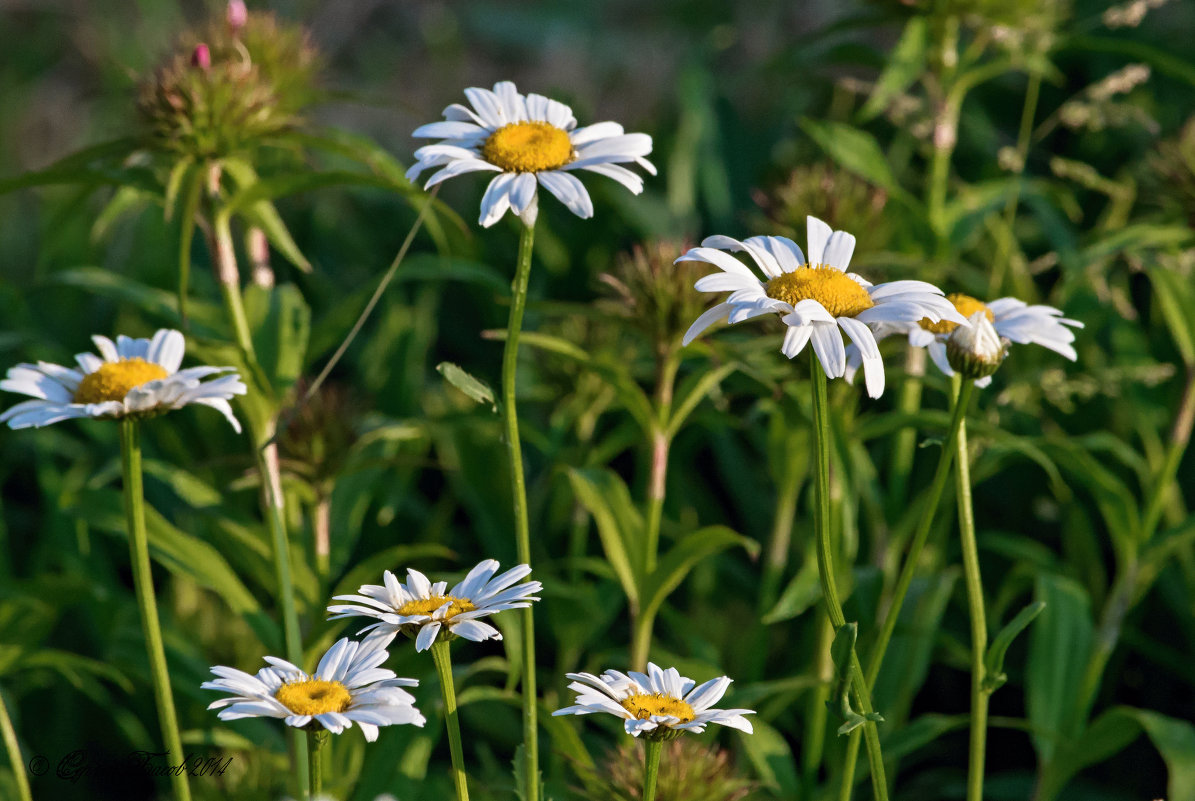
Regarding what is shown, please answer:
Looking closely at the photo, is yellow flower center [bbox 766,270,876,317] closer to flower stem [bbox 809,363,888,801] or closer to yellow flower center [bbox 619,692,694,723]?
flower stem [bbox 809,363,888,801]

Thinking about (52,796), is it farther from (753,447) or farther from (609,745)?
(753,447)

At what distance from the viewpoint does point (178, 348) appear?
89cm

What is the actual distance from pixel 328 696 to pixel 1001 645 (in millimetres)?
468

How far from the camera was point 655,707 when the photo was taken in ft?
2.34

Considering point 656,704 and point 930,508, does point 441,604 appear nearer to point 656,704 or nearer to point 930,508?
point 656,704

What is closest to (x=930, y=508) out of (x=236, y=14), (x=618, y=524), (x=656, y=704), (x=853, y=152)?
(x=656, y=704)

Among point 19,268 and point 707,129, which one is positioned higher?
point 707,129

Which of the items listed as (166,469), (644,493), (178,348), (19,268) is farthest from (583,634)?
(19,268)

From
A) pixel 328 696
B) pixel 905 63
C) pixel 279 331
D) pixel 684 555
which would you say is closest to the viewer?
pixel 328 696

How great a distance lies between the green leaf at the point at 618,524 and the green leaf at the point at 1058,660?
1.58ft

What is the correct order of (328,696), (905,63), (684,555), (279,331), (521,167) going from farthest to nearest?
(905,63)
(279,331)
(684,555)
(521,167)
(328,696)

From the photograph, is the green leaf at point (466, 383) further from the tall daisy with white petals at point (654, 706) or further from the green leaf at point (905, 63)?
the green leaf at point (905, 63)

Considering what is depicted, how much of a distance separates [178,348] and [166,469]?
43 cm

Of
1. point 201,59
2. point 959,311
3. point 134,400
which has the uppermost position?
point 201,59
